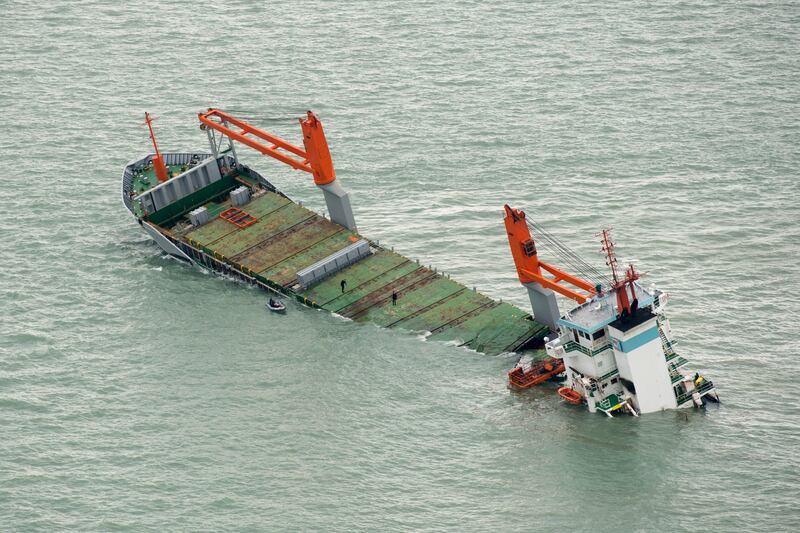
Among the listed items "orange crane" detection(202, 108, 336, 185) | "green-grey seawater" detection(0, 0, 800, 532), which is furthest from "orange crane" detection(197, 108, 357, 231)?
"green-grey seawater" detection(0, 0, 800, 532)

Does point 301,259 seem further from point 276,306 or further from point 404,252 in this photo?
point 404,252

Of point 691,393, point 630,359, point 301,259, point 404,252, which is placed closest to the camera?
point 630,359

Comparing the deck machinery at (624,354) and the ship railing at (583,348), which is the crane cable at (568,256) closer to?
the deck machinery at (624,354)

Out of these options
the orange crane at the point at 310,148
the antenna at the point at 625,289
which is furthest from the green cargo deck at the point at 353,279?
the antenna at the point at 625,289

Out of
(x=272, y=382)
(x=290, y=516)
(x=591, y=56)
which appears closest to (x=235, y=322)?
(x=272, y=382)

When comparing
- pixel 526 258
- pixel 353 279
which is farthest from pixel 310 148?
pixel 526 258

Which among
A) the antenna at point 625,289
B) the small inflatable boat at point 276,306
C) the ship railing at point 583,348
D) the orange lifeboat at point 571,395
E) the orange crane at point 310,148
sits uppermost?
the orange crane at point 310,148

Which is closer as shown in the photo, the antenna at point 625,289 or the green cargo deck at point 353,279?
the antenna at point 625,289
